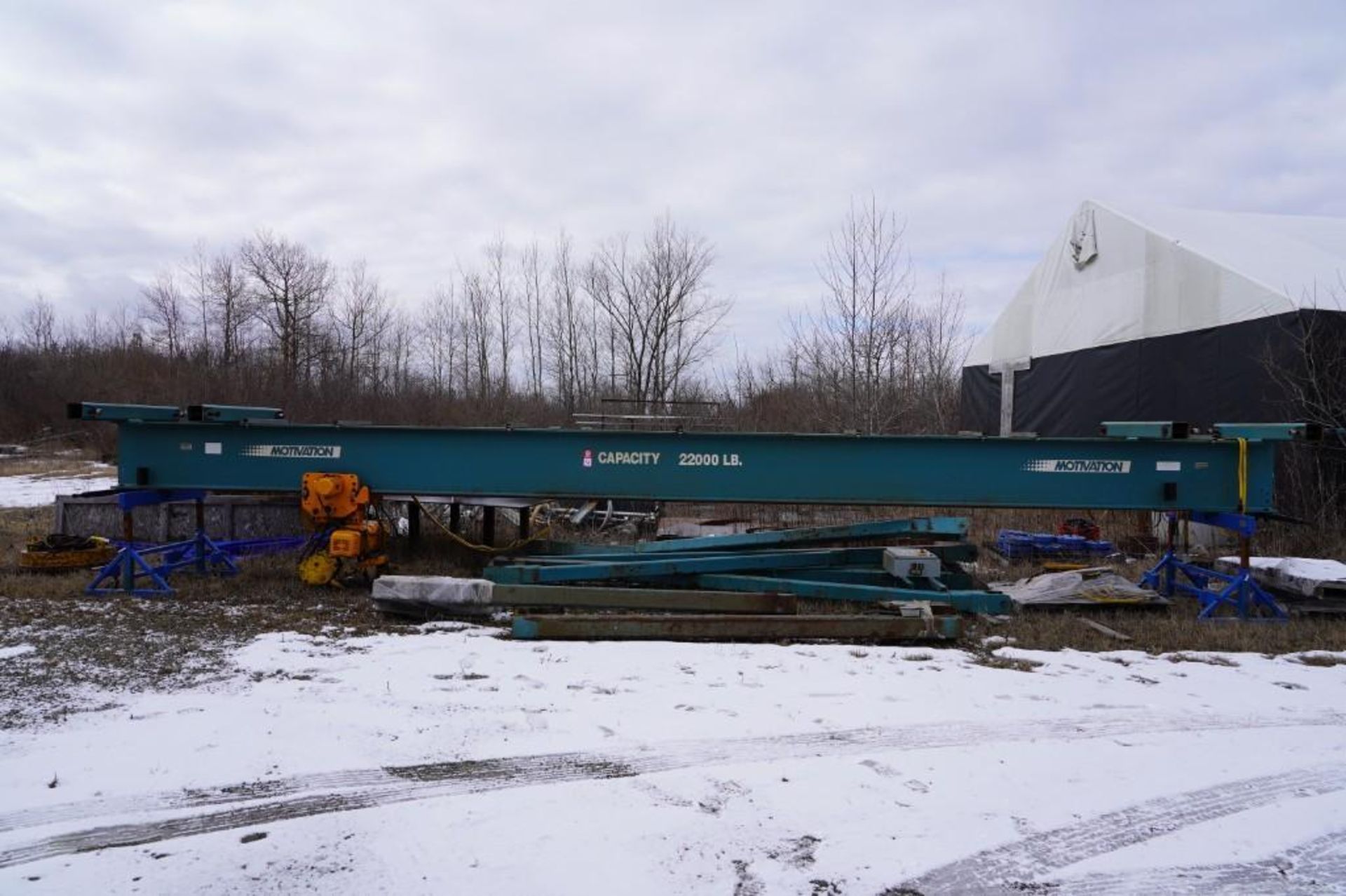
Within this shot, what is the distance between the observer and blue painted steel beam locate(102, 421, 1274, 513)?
734 cm

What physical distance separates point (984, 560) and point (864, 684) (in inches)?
219

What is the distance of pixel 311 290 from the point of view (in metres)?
35.5

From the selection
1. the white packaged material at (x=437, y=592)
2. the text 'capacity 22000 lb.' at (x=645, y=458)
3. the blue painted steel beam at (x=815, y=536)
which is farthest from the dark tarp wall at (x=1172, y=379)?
the white packaged material at (x=437, y=592)

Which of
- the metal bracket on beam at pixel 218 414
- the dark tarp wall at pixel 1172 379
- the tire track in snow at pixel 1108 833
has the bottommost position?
the tire track in snow at pixel 1108 833

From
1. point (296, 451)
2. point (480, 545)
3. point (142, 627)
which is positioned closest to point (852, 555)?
point (480, 545)

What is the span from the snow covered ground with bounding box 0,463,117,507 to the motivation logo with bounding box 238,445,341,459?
8.10 meters

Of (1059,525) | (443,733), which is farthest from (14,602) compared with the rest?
(1059,525)

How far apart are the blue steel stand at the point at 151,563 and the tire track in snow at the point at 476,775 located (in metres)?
4.59

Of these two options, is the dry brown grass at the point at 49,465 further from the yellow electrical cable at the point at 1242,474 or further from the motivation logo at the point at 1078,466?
the yellow electrical cable at the point at 1242,474

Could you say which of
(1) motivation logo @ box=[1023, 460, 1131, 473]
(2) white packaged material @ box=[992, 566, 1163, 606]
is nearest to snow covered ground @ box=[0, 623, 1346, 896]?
(2) white packaged material @ box=[992, 566, 1163, 606]

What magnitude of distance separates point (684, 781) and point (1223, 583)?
269 inches

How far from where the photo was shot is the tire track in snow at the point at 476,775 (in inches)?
126

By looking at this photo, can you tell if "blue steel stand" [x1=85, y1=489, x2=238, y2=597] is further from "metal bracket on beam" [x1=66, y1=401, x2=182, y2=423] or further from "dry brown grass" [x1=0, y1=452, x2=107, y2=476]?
"dry brown grass" [x1=0, y1=452, x2=107, y2=476]

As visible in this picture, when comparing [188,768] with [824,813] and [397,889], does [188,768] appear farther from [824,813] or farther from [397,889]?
[824,813]
